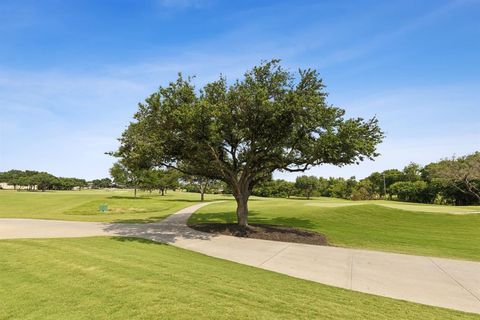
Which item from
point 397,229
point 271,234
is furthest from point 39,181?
point 397,229

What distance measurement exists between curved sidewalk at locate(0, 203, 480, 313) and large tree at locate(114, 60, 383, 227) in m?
4.80

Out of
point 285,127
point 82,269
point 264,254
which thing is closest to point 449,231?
point 285,127

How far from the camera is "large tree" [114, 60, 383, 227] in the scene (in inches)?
595

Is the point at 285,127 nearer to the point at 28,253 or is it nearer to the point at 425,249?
the point at 425,249

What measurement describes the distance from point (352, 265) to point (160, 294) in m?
7.82

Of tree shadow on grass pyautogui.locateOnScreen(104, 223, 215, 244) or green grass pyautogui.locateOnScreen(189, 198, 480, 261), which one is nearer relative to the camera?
green grass pyautogui.locateOnScreen(189, 198, 480, 261)

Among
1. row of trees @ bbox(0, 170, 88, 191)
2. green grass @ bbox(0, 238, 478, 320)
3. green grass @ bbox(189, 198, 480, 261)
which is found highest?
row of trees @ bbox(0, 170, 88, 191)

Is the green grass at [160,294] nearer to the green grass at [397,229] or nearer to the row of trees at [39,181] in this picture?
the green grass at [397,229]

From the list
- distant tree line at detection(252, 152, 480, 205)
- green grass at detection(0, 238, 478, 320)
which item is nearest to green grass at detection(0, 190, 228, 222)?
green grass at detection(0, 238, 478, 320)

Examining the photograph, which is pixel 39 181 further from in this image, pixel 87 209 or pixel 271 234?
pixel 271 234

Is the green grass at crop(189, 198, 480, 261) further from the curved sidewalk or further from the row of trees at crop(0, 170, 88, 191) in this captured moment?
the row of trees at crop(0, 170, 88, 191)

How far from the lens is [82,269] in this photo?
7.16 metres

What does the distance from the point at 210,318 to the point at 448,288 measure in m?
7.49

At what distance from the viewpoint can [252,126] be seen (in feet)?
54.6
